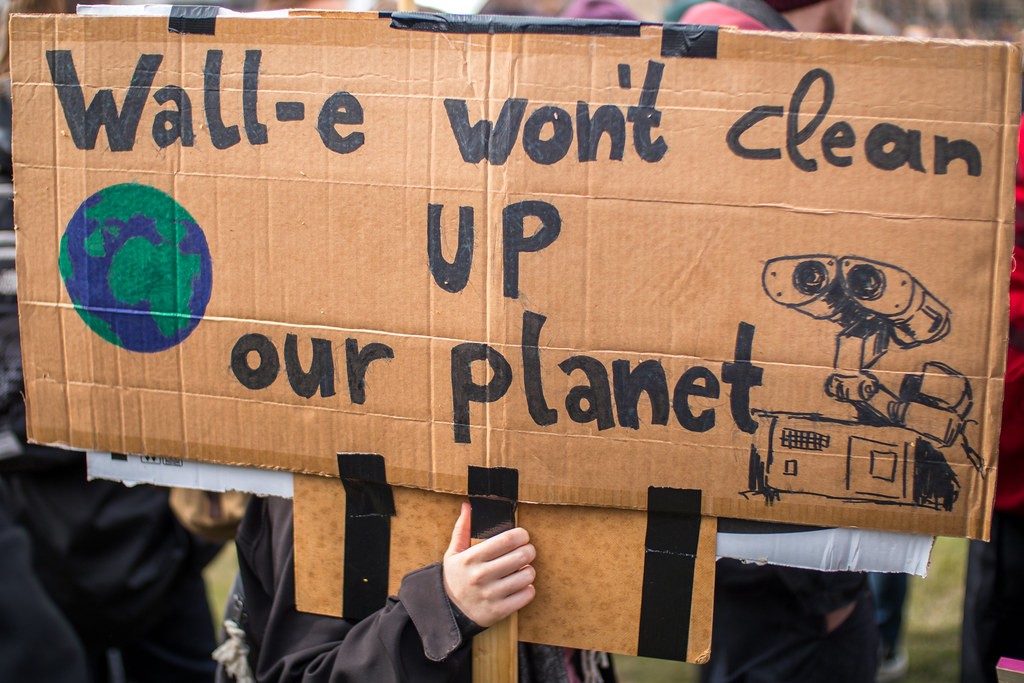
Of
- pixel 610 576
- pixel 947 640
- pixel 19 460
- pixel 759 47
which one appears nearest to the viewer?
pixel 759 47

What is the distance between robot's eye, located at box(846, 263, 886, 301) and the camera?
91 cm

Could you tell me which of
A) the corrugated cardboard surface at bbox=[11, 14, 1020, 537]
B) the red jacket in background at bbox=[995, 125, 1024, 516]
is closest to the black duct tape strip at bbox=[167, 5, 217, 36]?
the corrugated cardboard surface at bbox=[11, 14, 1020, 537]

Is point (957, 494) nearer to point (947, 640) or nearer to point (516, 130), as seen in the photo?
point (516, 130)

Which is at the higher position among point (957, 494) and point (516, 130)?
point (516, 130)

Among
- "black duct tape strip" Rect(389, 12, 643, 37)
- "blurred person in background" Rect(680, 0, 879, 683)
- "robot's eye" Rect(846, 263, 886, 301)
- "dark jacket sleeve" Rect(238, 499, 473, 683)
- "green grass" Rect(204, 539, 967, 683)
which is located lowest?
"green grass" Rect(204, 539, 967, 683)

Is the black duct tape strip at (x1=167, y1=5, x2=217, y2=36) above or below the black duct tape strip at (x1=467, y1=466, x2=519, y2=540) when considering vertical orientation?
above

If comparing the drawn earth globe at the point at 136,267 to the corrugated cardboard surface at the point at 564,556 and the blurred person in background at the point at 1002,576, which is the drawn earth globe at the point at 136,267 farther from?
the blurred person in background at the point at 1002,576

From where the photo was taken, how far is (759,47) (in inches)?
35.9

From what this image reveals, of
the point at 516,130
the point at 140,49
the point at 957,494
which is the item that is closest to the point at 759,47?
the point at 516,130

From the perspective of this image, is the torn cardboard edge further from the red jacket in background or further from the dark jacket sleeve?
the red jacket in background

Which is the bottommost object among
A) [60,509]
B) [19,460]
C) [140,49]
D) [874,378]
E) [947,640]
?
[947,640]

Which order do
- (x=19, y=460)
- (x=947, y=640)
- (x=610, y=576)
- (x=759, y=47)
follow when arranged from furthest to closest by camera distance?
(x=947, y=640)
(x=19, y=460)
(x=610, y=576)
(x=759, y=47)

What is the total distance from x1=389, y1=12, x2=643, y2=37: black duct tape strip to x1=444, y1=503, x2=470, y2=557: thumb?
2.05ft

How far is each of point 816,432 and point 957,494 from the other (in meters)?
0.18
